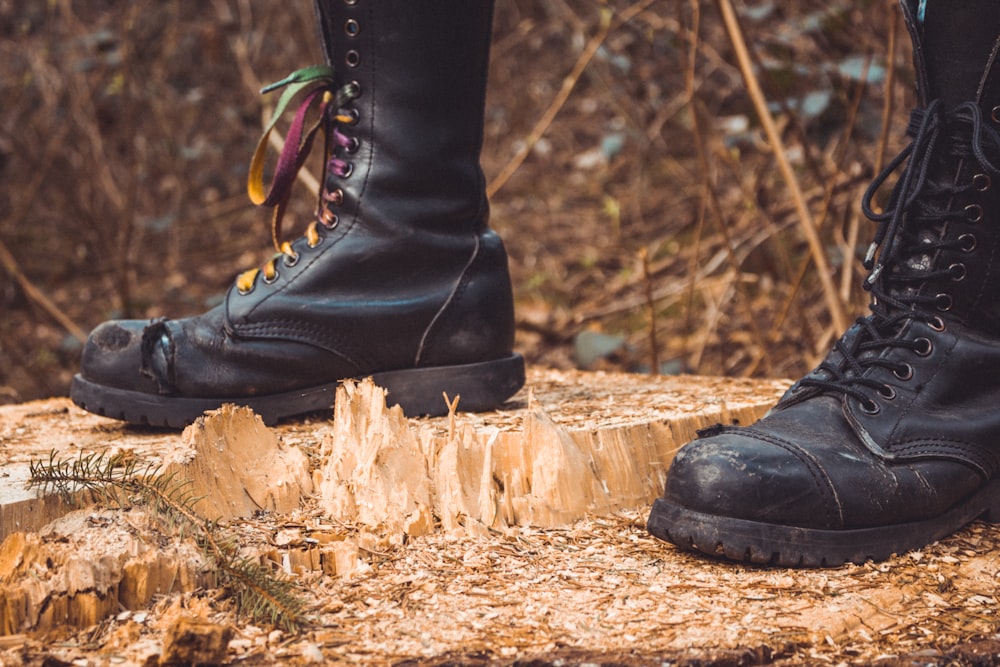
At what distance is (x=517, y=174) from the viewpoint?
531 cm

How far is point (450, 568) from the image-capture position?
1031mm

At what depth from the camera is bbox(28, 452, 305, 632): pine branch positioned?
90 cm

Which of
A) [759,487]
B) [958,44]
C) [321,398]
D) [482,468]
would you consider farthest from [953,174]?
[321,398]

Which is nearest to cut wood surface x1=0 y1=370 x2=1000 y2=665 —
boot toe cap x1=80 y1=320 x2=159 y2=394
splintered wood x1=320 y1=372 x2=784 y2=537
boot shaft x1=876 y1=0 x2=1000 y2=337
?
splintered wood x1=320 y1=372 x2=784 y2=537

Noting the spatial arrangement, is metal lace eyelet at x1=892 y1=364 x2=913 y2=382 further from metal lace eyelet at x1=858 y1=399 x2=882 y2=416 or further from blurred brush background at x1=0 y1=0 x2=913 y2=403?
Result: blurred brush background at x1=0 y1=0 x2=913 y2=403

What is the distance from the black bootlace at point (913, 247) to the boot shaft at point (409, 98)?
1.99ft

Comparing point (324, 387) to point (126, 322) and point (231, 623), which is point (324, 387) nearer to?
point (126, 322)

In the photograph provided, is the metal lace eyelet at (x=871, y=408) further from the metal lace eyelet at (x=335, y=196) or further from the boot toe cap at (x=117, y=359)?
the boot toe cap at (x=117, y=359)

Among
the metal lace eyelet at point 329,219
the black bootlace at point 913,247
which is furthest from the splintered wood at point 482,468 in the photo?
the metal lace eyelet at point 329,219

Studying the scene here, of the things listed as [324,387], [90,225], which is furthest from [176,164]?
[324,387]

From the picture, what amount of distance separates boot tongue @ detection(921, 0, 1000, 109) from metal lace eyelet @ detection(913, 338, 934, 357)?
0.30 meters

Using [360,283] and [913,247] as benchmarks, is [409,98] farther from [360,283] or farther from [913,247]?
[913,247]

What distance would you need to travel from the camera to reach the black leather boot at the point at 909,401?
1089mm

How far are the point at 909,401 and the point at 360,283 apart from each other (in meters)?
0.79
